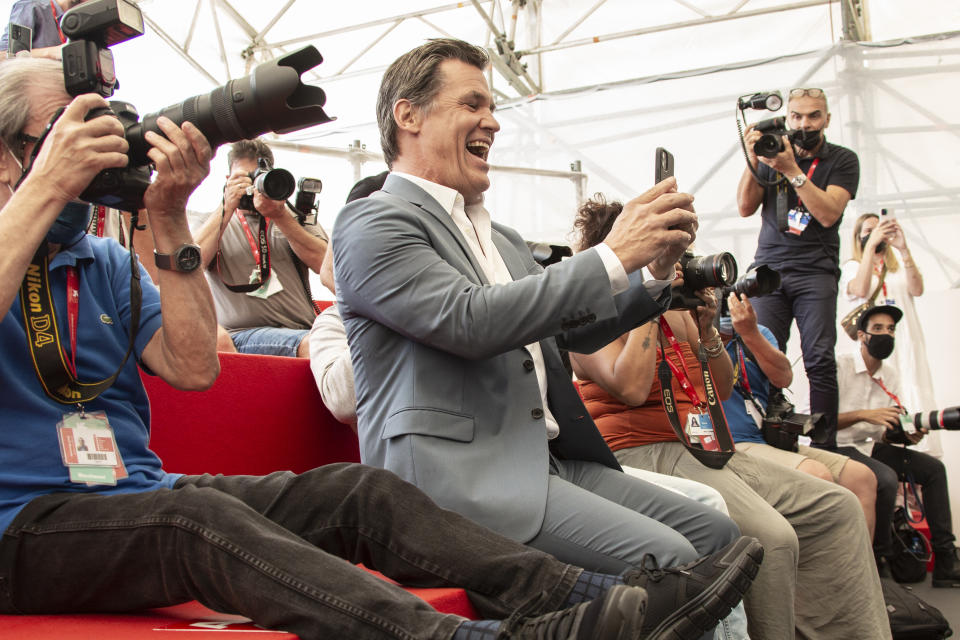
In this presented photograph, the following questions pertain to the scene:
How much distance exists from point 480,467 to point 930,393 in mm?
3878

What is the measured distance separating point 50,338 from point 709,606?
952mm

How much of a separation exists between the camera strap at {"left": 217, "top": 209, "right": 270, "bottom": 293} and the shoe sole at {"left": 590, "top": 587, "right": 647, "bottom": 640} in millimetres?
1958

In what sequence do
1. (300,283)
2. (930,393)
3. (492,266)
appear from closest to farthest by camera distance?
1. (492,266)
2. (300,283)
3. (930,393)

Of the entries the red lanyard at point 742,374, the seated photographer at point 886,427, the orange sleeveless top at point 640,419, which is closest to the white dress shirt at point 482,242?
the orange sleeveless top at point 640,419

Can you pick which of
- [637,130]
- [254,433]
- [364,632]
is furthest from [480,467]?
[637,130]

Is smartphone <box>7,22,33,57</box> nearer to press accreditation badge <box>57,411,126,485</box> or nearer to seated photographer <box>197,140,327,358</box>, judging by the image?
seated photographer <box>197,140,327,358</box>

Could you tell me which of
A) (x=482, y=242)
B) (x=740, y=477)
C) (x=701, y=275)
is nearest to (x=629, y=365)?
(x=701, y=275)

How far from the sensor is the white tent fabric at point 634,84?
509cm

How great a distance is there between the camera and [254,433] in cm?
190

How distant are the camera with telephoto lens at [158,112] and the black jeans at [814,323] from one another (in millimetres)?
2803

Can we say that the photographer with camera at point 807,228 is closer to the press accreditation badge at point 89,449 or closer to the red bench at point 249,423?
the red bench at point 249,423

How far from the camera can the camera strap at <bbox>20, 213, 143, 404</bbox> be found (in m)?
1.18

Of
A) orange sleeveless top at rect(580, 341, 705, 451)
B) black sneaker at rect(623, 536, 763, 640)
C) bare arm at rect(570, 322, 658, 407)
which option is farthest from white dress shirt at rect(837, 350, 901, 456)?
black sneaker at rect(623, 536, 763, 640)

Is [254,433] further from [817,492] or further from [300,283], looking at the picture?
[817,492]
